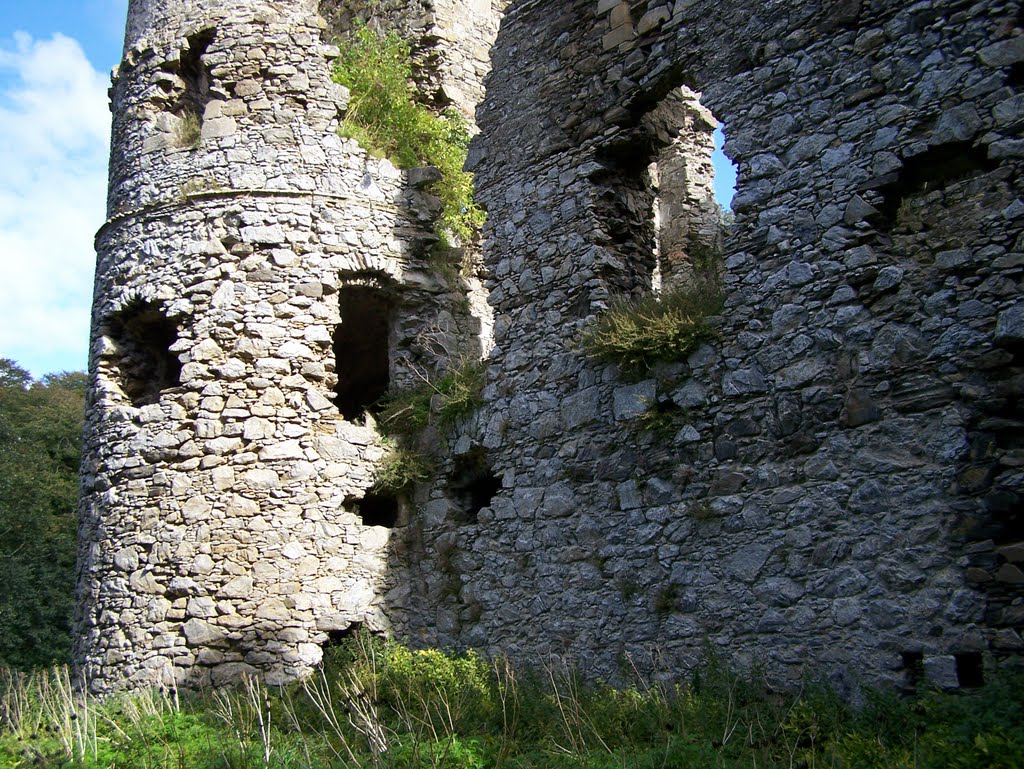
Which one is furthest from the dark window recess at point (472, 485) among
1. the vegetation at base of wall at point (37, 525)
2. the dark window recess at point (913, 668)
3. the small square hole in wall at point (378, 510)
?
the vegetation at base of wall at point (37, 525)

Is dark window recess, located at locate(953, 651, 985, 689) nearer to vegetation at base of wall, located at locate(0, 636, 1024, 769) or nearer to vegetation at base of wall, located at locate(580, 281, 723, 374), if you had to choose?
vegetation at base of wall, located at locate(0, 636, 1024, 769)

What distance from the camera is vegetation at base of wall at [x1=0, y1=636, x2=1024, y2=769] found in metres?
5.78

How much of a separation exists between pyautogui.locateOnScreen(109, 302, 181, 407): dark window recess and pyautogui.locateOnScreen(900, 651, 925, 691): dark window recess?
8105 millimetres

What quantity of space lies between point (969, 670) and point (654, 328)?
3.42m

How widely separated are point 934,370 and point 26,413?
21.8 metres

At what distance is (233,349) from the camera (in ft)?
33.8

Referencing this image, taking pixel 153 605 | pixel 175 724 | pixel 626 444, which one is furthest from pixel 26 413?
pixel 626 444

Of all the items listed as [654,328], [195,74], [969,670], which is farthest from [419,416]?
[969,670]

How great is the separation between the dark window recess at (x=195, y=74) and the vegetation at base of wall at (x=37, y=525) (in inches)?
378

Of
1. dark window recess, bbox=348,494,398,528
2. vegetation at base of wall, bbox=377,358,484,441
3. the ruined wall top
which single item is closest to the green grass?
vegetation at base of wall, bbox=377,358,484,441

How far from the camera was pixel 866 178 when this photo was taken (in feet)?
23.5

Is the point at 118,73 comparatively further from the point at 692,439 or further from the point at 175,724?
the point at 692,439

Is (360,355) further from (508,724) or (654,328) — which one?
(508,724)

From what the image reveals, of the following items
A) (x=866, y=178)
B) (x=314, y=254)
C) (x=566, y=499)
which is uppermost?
(x=314, y=254)
